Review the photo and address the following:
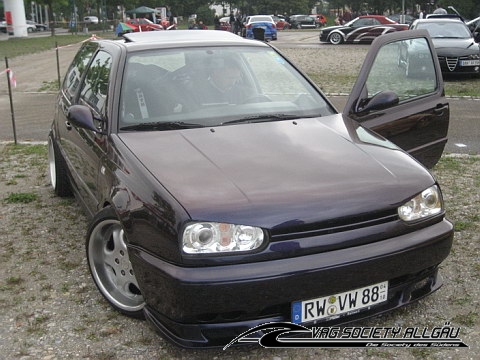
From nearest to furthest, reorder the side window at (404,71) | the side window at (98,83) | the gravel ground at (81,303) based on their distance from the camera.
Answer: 1. the gravel ground at (81,303)
2. the side window at (98,83)
3. the side window at (404,71)

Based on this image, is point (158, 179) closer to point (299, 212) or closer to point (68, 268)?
point (299, 212)

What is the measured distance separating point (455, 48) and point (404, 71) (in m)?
9.99

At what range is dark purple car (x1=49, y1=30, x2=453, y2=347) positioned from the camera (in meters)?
2.84

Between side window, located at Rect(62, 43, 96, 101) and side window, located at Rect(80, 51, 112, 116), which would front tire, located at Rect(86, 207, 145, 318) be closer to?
side window, located at Rect(80, 51, 112, 116)

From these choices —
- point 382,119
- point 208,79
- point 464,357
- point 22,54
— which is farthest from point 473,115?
point 22,54

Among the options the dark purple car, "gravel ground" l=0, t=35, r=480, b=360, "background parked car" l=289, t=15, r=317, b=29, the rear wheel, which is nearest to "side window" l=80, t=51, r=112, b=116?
the dark purple car

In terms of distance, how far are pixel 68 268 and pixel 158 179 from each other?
5.05 feet

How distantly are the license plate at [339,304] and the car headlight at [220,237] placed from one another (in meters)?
0.38

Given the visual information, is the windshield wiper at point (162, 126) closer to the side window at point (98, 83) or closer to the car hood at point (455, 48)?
the side window at point (98, 83)

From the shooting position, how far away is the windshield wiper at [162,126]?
3.80m

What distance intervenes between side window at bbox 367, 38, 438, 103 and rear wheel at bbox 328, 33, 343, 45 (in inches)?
958

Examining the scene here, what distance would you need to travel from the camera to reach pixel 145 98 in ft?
13.1

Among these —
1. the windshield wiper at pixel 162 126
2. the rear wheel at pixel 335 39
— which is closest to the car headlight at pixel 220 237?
the windshield wiper at pixel 162 126

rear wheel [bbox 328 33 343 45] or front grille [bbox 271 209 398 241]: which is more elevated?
front grille [bbox 271 209 398 241]
